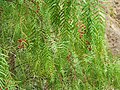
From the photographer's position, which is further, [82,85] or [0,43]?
[82,85]

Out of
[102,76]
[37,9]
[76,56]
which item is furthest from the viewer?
A: [102,76]

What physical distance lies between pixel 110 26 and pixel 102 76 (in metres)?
3.15

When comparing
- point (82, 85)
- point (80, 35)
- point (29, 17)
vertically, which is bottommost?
point (82, 85)

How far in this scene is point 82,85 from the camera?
74.6 inches

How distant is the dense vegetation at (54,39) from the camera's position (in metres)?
1.22

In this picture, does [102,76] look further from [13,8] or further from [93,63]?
[13,8]

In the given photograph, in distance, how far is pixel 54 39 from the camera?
1.40 metres

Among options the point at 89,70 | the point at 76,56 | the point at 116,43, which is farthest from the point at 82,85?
the point at 116,43

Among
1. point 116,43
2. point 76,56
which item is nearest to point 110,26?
point 116,43

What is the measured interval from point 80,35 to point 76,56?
24cm

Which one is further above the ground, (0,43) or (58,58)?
(0,43)

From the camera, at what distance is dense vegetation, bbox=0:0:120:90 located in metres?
1.22

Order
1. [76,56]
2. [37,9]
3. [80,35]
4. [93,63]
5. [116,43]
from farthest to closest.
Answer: [116,43] < [93,63] < [76,56] < [37,9] < [80,35]

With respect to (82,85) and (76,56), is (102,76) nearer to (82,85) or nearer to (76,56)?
(82,85)
